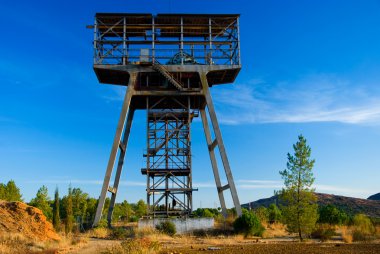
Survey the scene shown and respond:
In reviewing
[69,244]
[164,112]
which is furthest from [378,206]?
[69,244]

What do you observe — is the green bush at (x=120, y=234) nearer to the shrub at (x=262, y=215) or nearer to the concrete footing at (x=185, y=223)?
the concrete footing at (x=185, y=223)

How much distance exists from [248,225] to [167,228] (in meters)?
6.08

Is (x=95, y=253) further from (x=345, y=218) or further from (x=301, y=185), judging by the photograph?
(x=345, y=218)

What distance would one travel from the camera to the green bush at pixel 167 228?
2897cm

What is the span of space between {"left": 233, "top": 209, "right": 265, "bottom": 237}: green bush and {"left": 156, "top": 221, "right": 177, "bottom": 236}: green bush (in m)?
4.76

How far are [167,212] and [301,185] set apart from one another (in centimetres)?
1242

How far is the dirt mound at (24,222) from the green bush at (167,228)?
802 centimetres

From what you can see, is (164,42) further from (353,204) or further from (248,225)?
(353,204)

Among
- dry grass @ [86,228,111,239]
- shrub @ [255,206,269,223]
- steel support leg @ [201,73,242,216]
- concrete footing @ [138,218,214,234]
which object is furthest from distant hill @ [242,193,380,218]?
dry grass @ [86,228,111,239]

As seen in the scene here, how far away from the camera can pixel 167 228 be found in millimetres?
29141

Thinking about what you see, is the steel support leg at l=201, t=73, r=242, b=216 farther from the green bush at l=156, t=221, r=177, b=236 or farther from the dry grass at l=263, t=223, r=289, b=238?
the green bush at l=156, t=221, r=177, b=236

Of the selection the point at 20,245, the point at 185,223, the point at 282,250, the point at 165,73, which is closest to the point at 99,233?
the point at 185,223

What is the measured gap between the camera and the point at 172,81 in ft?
104

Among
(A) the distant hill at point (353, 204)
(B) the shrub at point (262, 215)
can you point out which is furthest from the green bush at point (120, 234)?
(A) the distant hill at point (353, 204)
